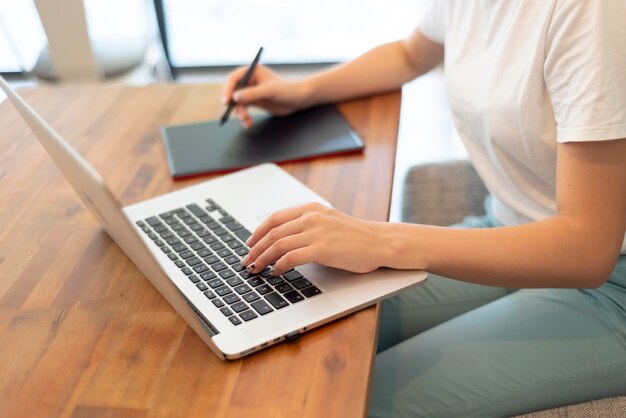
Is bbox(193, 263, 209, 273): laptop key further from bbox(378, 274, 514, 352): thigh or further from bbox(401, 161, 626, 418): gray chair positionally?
bbox(401, 161, 626, 418): gray chair

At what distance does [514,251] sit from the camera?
2.93 ft

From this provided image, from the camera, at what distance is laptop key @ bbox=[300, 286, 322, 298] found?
2.74 feet

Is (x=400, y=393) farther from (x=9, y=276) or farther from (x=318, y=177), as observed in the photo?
(x=9, y=276)

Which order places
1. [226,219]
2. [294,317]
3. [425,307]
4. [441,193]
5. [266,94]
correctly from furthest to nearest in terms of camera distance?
[441,193], [266,94], [425,307], [226,219], [294,317]

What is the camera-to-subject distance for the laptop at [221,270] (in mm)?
767

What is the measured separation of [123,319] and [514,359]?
49 centimetres

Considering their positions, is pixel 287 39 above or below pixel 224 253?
below

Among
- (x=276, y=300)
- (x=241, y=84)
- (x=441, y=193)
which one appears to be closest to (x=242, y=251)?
(x=276, y=300)

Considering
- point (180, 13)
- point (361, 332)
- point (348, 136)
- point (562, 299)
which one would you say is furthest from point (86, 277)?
point (180, 13)

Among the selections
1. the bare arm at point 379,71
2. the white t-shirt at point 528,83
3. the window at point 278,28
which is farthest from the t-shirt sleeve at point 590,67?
the window at point 278,28

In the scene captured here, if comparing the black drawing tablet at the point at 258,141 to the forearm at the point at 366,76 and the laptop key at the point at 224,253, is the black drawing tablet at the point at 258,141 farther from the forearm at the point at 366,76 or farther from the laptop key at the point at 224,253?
the laptop key at the point at 224,253

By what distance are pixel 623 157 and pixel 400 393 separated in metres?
0.39

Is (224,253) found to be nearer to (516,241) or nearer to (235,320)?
(235,320)

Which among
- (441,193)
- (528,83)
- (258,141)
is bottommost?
(441,193)
